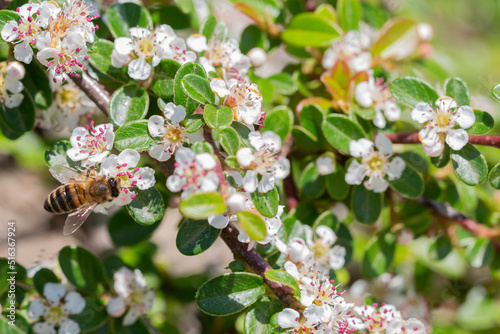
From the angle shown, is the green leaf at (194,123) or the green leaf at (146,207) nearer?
the green leaf at (194,123)

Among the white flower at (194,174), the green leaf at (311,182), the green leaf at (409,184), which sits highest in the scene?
the white flower at (194,174)

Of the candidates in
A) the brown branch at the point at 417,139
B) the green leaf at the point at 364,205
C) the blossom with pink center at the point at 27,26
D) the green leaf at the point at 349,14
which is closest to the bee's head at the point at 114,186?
the blossom with pink center at the point at 27,26

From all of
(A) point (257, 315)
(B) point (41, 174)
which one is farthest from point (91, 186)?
(B) point (41, 174)

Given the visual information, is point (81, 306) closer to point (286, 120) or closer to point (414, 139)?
point (286, 120)

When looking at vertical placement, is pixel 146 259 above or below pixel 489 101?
below

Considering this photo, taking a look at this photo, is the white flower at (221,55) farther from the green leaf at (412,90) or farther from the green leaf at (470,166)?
the green leaf at (470,166)

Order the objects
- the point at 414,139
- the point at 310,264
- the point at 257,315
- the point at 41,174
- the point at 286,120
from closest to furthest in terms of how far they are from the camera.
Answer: the point at 257,315 < the point at 310,264 < the point at 414,139 < the point at 286,120 < the point at 41,174

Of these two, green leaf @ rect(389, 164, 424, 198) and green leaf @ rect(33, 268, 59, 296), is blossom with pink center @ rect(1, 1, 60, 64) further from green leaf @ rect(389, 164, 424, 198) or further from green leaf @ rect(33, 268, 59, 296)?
green leaf @ rect(389, 164, 424, 198)

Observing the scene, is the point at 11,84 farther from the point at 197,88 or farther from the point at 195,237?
the point at 195,237
